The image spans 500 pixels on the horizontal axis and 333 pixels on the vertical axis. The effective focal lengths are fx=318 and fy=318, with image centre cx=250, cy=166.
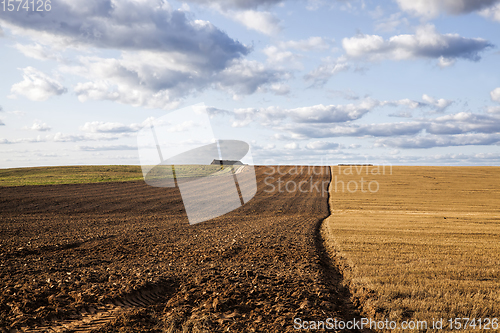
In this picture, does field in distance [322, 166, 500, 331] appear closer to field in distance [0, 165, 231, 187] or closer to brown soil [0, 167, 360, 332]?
brown soil [0, 167, 360, 332]

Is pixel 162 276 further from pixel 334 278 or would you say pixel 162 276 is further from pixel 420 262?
pixel 420 262

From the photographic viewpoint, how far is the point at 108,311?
21.9 ft

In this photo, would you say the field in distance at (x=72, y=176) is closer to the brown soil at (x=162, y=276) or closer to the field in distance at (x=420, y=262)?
the brown soil at (x=162, y=276)

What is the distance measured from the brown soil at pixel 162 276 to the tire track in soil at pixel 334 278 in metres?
0.05

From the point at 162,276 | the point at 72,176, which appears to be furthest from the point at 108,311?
the point at 72,176

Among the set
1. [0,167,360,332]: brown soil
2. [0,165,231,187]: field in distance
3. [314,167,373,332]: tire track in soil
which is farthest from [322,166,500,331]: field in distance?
[0,165,231,187]: field in distance

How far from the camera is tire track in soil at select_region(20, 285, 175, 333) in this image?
5848 mm

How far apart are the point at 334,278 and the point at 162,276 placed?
514cm

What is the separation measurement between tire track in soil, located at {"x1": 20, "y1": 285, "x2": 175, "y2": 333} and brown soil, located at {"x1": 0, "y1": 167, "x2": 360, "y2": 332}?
0.02 m

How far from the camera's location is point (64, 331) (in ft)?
18.7

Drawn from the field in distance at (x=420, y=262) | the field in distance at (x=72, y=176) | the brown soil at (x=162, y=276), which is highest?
the field in distance at (x=72, y=176)

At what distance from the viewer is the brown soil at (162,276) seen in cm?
629

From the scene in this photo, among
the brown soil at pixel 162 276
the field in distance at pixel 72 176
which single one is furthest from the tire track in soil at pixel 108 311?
the field in distance at pixel 72 176

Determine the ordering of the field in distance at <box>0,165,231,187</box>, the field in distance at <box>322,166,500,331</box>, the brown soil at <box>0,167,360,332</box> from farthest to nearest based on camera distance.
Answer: the field in distance at <box>0,165,231,187</box> → the field in distance at <box>322,166,500,331</box> → the brown soil at <box>0,167,360,332</box>
